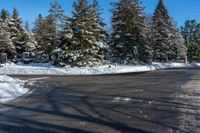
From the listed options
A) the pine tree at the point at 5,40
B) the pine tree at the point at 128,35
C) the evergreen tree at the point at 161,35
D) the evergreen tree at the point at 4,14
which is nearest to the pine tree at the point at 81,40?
the pine tree at the point at 128,35

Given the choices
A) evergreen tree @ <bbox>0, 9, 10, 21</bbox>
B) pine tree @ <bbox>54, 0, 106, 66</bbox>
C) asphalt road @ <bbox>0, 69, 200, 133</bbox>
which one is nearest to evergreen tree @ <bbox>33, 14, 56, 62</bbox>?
evergreen tree @ <bbox>0, 9, 10, 21</bbox>

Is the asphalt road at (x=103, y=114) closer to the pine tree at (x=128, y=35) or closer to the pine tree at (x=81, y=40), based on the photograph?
the pine tree at (x=81, y=40)

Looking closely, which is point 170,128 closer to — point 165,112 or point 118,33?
point 165,112

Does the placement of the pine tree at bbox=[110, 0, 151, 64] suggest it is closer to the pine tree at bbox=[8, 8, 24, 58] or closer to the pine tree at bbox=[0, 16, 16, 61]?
the pine tree at bbox=[0, 16, 16, 61]

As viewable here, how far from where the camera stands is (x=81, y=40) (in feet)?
138

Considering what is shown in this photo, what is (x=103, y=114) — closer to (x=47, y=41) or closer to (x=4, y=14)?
(x=47, y=41)

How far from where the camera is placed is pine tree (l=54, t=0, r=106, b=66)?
41250 millimetres

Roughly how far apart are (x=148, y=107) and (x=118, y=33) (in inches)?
1602

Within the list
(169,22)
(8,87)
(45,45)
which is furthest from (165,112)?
(169,22)

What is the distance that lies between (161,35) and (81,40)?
2562 cm

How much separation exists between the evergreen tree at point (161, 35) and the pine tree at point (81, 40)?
22701 millimetres

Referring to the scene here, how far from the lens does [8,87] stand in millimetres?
15734

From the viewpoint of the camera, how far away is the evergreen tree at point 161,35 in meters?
63.8

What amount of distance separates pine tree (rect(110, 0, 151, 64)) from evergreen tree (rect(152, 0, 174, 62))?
1177cm
